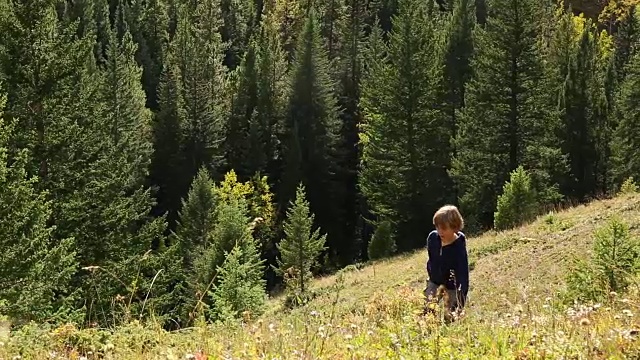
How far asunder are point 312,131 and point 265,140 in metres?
4.28

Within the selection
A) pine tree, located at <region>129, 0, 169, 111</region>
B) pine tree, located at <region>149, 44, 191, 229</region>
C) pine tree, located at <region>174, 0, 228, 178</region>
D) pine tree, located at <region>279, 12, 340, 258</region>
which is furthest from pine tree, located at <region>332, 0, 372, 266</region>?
Result: pine tree, located at <region>129, 0, 169, 111</region>

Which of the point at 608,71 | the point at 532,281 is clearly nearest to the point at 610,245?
the point at 532,281

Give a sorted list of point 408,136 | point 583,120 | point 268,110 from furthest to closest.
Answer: point 268,110 → point 583,120 → point 408,136

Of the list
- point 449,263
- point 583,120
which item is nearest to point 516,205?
point 449,263

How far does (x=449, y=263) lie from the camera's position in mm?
6023

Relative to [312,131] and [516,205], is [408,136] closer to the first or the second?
[516,205]

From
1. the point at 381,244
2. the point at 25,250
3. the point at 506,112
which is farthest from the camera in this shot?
the point at 381,244

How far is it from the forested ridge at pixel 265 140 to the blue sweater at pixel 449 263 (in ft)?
6.35

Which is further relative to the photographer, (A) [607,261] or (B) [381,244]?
(B) [381,244]

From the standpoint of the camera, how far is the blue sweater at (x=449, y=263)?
5.96 meters

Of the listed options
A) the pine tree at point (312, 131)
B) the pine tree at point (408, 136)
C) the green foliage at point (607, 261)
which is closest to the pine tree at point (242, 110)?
the pine tree at point (312, 131)

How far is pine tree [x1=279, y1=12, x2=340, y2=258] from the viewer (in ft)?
159

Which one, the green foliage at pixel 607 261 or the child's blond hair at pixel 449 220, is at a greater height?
the child's blond hair at pixel 449 220

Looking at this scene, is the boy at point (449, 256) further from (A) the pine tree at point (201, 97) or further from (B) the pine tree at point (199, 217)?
(A) the pine tree at point (201, 97)
